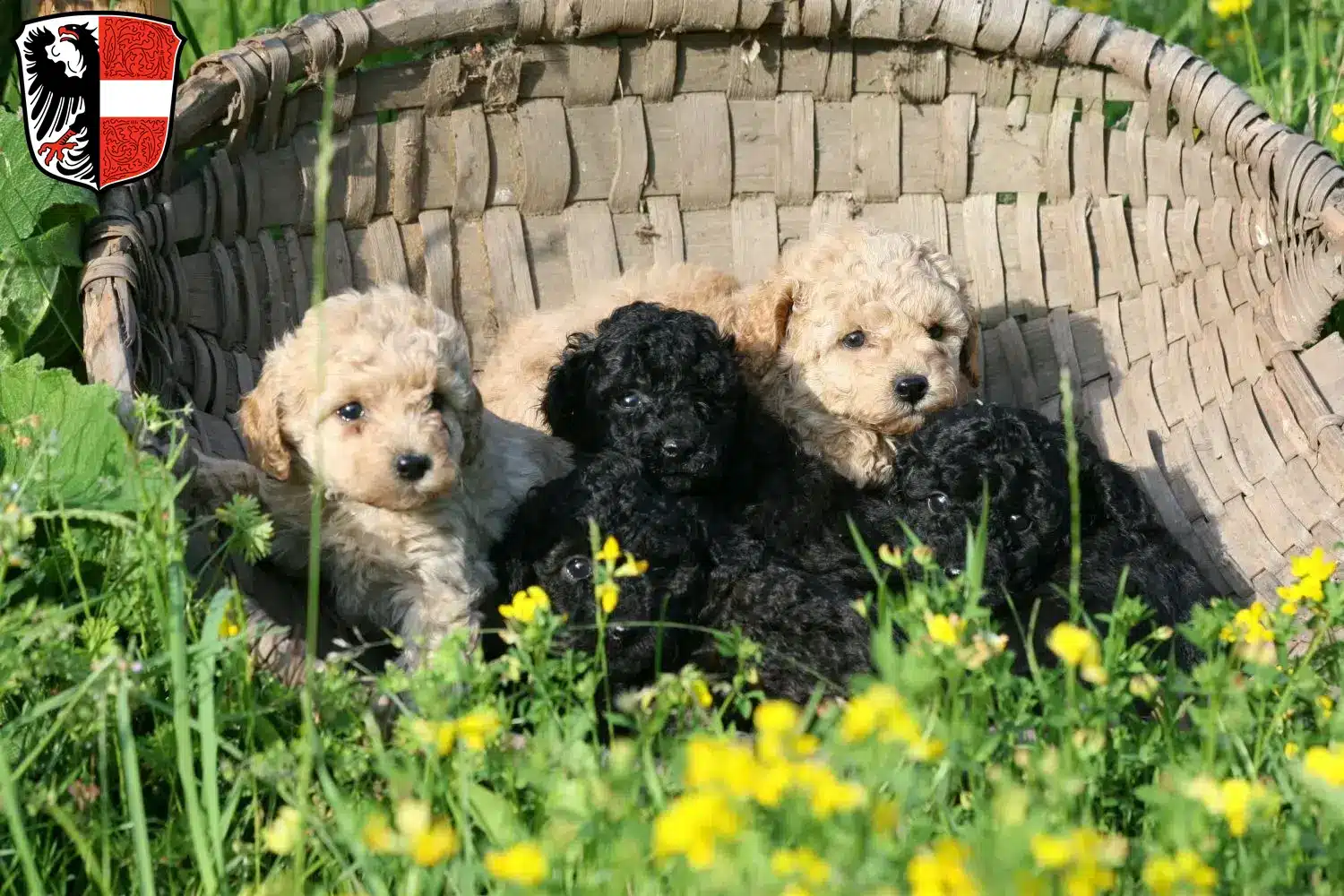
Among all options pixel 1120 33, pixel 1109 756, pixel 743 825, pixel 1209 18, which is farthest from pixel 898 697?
pixel 1209 18

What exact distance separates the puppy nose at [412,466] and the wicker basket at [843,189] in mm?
1106

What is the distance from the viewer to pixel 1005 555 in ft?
12.1

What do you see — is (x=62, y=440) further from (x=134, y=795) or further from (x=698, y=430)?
(x=698, y=430)

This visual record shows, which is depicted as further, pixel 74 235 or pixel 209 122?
pixel 209 122

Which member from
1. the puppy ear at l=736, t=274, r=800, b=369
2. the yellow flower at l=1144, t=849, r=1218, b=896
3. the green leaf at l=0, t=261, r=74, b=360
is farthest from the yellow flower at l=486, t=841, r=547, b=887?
the puppy ear at l=736, t=274, r=800, b=369

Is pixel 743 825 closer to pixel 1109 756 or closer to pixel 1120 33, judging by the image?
pixel 1109 756

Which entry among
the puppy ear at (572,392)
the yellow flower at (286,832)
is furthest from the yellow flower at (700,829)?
the puppy ear at (572,392)

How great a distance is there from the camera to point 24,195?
365cm

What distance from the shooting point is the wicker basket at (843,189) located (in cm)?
431

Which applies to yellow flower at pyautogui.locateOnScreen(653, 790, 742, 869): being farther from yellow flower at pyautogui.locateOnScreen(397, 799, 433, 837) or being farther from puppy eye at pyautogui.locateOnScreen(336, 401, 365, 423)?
puppy eye at pyautogui.locateOnScreen(336, 401, 365, 423)

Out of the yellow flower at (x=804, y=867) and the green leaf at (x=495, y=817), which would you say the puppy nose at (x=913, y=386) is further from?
the yellow flower at (x=804, y=867)

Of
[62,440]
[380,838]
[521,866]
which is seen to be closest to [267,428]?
[62,440]

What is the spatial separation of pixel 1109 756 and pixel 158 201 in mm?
3008

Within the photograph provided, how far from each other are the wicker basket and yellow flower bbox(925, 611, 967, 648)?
2493mm
